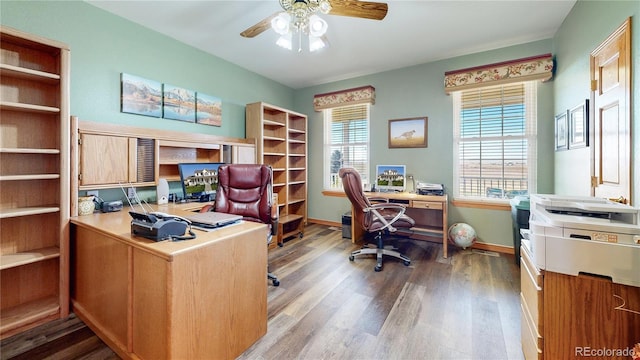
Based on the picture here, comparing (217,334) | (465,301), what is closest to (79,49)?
(217,334)

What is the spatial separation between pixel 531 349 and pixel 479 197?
256 cm

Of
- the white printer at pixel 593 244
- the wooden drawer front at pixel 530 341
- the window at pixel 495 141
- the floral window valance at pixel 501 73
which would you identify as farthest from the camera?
the window at pixel 495 141

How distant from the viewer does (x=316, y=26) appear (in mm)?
2113

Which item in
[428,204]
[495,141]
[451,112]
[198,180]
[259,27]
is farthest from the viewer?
[451,112]

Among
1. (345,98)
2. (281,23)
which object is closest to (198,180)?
(281,23)

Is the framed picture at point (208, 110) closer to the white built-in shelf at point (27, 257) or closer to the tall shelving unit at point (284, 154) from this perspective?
the tall shelving unit at point (284, 154)

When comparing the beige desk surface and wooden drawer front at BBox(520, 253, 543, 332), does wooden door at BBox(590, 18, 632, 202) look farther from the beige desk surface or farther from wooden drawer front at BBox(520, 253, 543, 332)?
the beige desk surface

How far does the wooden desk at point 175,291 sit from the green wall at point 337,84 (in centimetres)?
163

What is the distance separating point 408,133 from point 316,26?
2.38 meters

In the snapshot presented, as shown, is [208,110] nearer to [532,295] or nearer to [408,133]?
[408,133]

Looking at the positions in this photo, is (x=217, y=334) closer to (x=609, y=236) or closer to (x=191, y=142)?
(x=609, y=236)

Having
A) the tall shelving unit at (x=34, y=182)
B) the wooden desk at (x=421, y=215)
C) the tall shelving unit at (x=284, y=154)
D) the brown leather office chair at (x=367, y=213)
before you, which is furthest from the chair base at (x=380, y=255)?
the tall shelving unit at (x=34, y=182)

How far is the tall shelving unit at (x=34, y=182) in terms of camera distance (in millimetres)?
1848

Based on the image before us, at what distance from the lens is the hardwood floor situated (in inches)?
62.7
